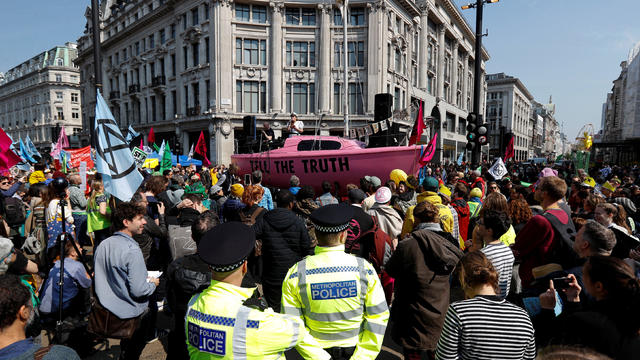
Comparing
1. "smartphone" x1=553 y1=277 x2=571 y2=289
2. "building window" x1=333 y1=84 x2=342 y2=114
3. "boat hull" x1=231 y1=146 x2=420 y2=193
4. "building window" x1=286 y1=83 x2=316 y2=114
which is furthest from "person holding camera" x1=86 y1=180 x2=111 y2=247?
"building window" x1=333 y1=84 x2=342 y2=114

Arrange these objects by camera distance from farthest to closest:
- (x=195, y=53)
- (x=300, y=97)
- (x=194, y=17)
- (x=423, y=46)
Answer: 1. (x=423, y=46)
2. (x=195, y=53)
3. (x=194, y=17)
4. (x=300, y=97)

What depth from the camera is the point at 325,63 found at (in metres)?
30.0

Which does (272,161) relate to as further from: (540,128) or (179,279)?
(540,128)

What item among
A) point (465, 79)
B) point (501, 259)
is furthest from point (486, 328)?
point (465, 79)

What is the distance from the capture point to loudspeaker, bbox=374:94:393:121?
47.4 feet

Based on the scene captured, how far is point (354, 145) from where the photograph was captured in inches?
502

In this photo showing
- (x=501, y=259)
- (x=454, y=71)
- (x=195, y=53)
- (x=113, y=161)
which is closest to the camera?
(x=501, y=259)

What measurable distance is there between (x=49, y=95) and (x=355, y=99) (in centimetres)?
7821

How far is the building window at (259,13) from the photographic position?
3009cm

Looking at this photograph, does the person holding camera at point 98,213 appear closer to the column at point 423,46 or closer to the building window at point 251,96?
Answer: the building window at point 251,96

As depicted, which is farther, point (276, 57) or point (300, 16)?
point (300, 16)

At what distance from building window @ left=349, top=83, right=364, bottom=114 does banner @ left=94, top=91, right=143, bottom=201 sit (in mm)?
27130

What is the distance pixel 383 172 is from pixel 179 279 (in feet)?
30.9

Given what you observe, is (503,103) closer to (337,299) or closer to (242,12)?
(242,12)
